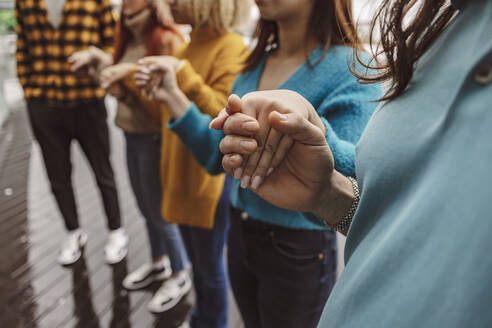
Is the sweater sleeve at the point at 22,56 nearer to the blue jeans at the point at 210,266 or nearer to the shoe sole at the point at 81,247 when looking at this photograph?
the shoe sole at the point at 81,247

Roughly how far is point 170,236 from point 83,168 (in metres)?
2.23

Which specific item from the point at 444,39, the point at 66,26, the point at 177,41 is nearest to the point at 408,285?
the point at 444,39

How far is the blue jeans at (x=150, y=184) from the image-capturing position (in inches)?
56.5

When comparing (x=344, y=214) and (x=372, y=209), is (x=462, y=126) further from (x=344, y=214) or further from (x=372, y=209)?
(x=344, y=214)

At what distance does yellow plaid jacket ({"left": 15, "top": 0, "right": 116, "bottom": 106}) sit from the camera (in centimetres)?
158

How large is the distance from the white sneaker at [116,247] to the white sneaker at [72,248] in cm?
18

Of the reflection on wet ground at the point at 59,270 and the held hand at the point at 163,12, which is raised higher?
the held hand at the point at 163,12

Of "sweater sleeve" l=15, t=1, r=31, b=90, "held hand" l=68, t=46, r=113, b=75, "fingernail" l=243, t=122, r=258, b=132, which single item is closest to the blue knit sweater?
"fingernail" l=243, t=122, r=258, b=132

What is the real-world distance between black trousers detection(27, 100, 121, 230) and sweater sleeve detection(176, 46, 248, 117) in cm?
102

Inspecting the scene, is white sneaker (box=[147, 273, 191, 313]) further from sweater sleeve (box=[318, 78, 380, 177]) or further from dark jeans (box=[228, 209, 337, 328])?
sweater sleeve (box=[318, 78, 380, 177])

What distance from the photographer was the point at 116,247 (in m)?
2.04

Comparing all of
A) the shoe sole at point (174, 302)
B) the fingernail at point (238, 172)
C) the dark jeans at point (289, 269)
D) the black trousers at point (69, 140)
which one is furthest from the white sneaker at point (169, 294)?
the fingernail at point (238, 172)

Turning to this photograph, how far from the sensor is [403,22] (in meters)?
0.42

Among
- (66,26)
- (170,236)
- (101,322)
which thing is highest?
(66,26)
